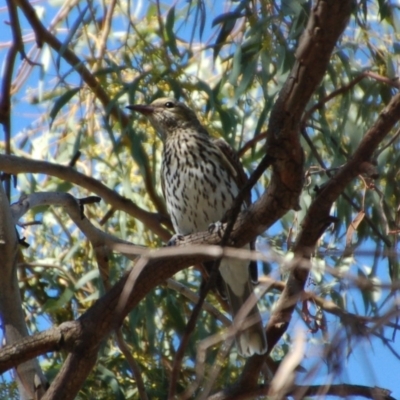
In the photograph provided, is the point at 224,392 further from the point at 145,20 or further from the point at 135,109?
the point at 145,20

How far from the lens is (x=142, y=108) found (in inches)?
172

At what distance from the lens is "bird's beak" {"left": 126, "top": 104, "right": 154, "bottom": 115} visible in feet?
14.0

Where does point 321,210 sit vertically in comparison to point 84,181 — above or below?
below

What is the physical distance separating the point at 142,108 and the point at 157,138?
17.8 inches

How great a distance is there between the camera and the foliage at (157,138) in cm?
397

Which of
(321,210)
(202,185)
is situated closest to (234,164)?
(202,185)

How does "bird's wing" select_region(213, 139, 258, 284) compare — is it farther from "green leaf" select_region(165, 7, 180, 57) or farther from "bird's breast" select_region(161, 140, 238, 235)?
"green leaf" select_region(165, 7, 180, 57)

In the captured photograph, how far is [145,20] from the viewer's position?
4730 mm

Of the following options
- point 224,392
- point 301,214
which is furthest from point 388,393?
point 301,214

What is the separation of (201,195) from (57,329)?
1.58m

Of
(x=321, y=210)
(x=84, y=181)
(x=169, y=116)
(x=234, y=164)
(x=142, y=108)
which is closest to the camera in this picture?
(x=321, y=210)

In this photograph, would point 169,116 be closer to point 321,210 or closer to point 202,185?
point 202,185

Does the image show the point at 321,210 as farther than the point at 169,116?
No

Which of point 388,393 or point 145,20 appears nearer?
point 388,393
